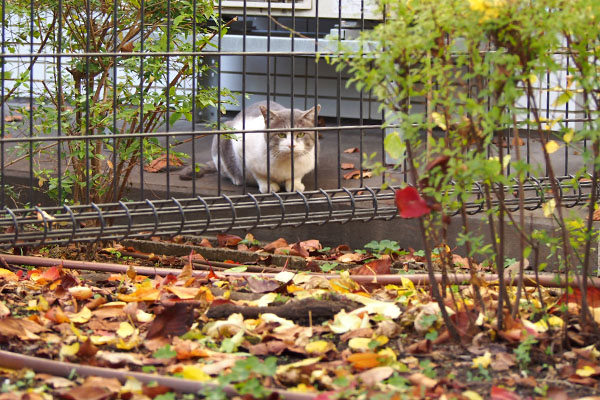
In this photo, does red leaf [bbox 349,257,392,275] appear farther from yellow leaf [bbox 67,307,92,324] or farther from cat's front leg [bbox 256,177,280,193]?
cat's front leg [bbox 256,177,280,193]

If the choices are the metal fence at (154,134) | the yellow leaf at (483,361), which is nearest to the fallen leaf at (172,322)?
the metal fence at (154,134)

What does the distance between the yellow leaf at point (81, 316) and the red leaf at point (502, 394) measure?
142 cm

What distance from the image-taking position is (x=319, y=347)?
2473mm

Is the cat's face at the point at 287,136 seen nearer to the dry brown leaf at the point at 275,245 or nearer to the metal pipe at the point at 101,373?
the dry brown leaf at the point at 275,245

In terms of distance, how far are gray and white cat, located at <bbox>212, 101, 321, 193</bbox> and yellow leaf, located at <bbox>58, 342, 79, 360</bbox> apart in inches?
101

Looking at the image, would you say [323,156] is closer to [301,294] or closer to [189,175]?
[189,175]

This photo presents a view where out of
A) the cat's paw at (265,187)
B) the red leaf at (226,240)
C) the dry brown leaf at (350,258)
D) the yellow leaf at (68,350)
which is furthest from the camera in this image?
the cat's paw at (265,187)

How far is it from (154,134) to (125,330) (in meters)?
1.01

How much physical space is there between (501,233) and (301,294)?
0.91 metres

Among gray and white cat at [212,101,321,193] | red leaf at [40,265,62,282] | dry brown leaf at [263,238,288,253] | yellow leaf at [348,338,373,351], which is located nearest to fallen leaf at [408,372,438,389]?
yellow leaf at [348,338,373,351]

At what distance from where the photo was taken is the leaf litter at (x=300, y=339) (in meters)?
2.22

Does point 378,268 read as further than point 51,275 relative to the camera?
Yes

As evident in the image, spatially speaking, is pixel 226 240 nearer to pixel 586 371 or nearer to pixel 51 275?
pixel 51 275

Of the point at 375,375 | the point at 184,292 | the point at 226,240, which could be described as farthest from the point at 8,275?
the point at 375,375
